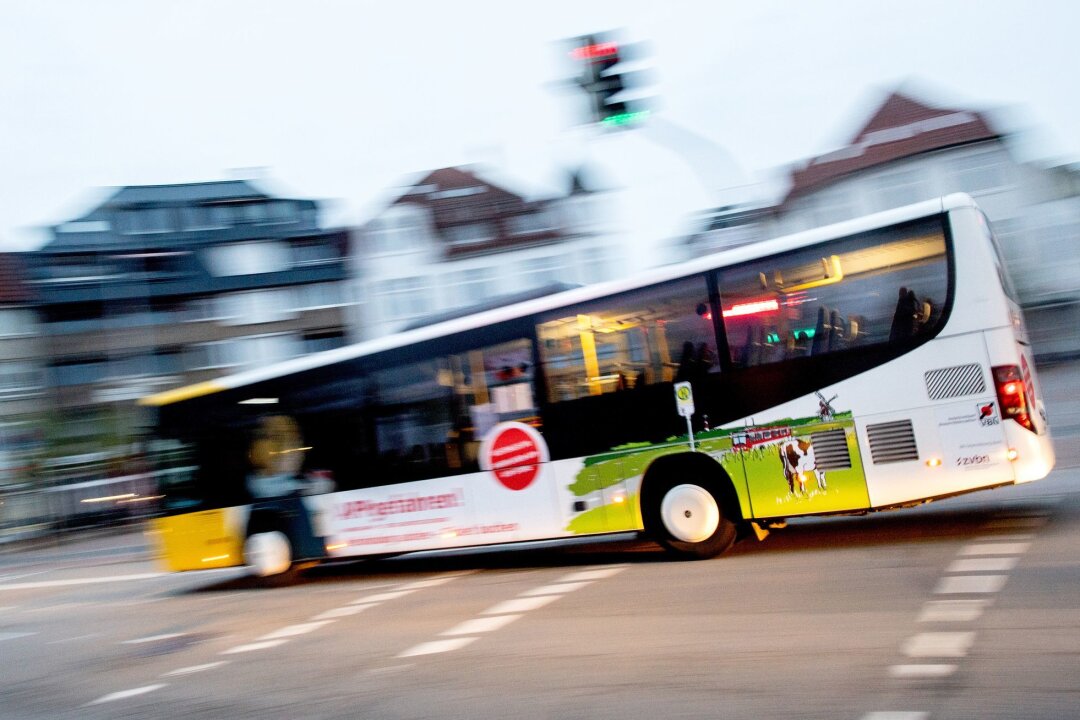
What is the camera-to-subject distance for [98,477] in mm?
48500

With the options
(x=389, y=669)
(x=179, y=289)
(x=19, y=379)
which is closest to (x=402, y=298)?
(x=179, y=289)

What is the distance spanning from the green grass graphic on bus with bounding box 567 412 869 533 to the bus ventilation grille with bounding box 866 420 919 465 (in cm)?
17

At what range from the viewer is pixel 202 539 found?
13.6 meters

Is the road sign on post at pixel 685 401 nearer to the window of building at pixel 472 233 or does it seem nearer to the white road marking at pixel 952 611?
the white road marking at pixel 952 611

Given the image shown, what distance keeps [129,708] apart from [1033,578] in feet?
20.8

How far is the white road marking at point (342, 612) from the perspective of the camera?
1006cm

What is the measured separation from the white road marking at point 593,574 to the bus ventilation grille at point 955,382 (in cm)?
349

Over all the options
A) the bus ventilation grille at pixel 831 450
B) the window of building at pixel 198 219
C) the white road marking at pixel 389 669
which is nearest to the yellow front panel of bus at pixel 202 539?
the white road marking at pixel 389 669

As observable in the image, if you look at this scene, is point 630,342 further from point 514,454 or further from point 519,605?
point 519,605

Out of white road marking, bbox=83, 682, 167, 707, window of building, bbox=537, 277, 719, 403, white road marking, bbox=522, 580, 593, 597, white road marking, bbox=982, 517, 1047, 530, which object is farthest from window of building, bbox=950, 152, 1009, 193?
white road marking, bbox=83, 682, 167, 707

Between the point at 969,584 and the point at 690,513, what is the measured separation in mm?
3231

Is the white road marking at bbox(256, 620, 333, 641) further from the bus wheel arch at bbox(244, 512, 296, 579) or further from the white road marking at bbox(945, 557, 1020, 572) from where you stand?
the white road marking at bbox(945, 557, 1020, 572)

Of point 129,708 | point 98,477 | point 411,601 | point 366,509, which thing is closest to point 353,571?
point 366,509

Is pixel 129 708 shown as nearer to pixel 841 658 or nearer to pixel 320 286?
pixel 841 658
